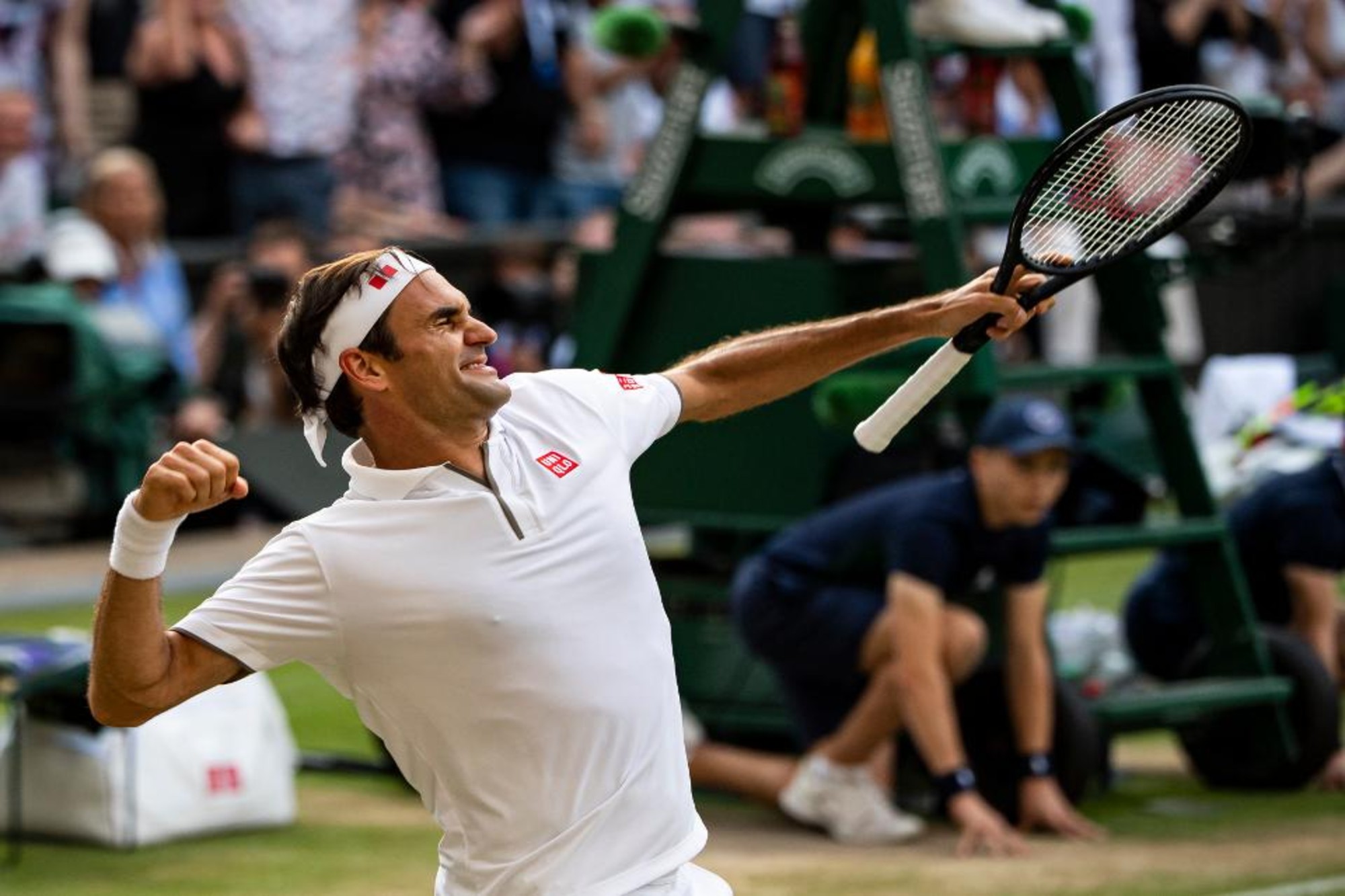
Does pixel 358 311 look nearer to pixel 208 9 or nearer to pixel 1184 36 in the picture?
pixel 208 9

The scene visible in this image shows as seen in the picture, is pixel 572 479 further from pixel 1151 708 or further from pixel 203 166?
pixel 203 166

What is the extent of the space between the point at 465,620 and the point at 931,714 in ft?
10.6

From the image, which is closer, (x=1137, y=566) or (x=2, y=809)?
(x=2, y=809)

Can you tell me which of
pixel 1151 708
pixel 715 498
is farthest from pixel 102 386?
pixel 1151 708

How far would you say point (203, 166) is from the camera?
42.4ft

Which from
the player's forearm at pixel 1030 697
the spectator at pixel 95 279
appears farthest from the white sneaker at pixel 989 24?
the spectator at pixel 95 279

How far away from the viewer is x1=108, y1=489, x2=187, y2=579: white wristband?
3.66 m

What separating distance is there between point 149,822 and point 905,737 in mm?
2209

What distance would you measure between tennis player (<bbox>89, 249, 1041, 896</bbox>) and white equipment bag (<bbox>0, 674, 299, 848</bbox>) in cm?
321

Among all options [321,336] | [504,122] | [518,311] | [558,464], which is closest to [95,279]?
[518,311]

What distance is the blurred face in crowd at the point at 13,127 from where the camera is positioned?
1183cm

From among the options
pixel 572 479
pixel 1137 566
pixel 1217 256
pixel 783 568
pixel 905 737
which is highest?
pixel 572 479

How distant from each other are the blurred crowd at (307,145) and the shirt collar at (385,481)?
6.73m

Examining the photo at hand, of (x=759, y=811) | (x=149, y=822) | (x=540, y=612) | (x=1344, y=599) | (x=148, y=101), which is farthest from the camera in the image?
(x=148, y=101)
